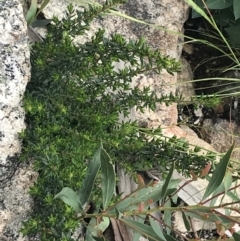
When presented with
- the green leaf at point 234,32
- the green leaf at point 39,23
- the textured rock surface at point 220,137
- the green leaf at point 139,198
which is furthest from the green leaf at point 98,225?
the green leaf at point 234,32

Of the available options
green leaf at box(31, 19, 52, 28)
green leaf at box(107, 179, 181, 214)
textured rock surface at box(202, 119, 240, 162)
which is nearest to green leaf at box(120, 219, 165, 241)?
green leaf at box(107, 179, 181, 214)

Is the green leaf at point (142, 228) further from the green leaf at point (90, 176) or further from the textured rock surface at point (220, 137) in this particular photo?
the textured rock surface at point (220, 137)

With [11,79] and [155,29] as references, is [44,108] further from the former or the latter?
[155,29]

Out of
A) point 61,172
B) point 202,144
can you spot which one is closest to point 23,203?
point 61,172

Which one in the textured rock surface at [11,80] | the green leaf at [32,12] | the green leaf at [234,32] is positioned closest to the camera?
the textured rock surface at [11,80]

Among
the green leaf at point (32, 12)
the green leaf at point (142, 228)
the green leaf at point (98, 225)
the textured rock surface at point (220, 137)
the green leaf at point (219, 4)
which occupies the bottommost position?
the textured rock surface at point (220, 137)

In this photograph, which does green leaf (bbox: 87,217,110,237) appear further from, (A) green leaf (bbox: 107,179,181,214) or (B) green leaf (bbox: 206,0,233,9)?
(B) green leaf (bbox: 206,0,233,9)
